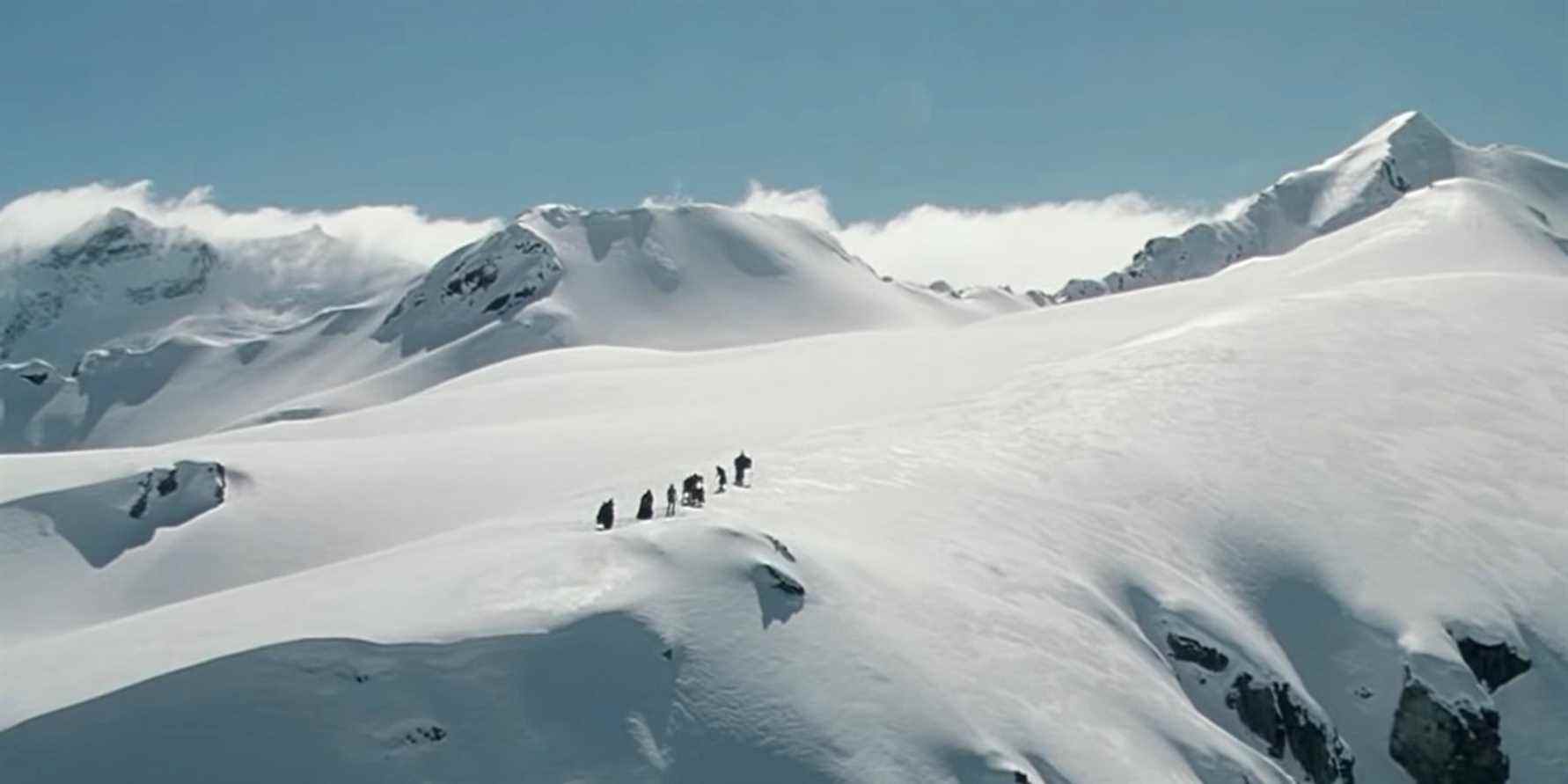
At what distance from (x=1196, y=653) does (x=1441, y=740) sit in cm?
856

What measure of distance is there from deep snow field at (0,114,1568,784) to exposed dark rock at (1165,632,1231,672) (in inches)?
5.6

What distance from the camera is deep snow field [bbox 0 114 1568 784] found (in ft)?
100

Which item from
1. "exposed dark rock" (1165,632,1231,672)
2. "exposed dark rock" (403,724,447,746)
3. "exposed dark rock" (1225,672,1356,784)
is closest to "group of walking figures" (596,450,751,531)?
"exposed dark rock" (403,724,447,746)

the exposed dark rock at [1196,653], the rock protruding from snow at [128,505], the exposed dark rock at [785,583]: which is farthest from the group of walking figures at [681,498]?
the rock protruding from snow at [128,505]

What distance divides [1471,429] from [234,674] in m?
52.6

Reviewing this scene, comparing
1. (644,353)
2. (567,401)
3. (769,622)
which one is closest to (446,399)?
(567,401)

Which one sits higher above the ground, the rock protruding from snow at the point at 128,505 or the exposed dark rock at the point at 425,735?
the rock protruding from snow at the point at 128,505

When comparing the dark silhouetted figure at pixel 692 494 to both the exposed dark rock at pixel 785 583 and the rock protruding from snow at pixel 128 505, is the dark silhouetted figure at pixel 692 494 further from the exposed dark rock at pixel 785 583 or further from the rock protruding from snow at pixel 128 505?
the rock protruding from snow at pixel 128 505

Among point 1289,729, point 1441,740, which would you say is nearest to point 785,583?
point 1289,729

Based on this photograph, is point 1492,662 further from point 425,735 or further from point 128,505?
point 128,505

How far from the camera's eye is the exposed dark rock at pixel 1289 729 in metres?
41.1

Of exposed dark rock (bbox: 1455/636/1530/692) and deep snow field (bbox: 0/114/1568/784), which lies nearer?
deep snow field (bbox: 0/114/1568/784)

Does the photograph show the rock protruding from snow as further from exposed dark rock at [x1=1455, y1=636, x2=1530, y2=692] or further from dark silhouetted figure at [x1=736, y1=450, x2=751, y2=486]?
exposed dark rock at [x1=1455, y1=636, x2=1530, y2=692]

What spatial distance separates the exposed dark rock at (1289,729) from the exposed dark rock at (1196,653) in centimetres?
61
